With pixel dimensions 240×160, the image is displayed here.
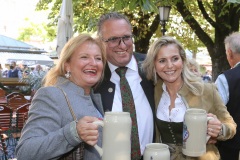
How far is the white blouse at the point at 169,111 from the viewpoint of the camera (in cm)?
203

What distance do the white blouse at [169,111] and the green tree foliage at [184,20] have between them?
502cm

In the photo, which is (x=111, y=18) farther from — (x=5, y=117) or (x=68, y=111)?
(x=5, y=117)

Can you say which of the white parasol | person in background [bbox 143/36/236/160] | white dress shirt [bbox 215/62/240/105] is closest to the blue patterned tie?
person in background [bbox 143/36/236/160]

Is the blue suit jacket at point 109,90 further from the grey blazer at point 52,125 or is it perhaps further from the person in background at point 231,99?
the person in background at point 231,99

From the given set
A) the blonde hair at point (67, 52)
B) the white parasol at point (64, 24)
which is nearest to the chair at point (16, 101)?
the white parasol at point (64, 24)

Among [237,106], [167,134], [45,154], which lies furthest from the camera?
[237,106]

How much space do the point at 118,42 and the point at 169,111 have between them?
624 millimetres

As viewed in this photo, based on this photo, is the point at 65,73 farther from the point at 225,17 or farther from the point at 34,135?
the point at 225,17

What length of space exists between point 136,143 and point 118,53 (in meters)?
0.66

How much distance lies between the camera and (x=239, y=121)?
3.05 metres

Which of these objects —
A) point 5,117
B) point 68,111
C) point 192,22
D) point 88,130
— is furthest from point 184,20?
point 88,130

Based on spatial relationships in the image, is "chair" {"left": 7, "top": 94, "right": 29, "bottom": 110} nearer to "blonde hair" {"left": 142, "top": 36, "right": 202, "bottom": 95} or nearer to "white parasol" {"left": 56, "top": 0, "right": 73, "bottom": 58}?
"white parasol" {"left": 56, "top": 0, "right": 73, "bottom": 58}

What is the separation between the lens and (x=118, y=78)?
2.26 meters

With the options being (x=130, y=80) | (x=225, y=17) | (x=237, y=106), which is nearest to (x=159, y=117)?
(x=130, y=80)
